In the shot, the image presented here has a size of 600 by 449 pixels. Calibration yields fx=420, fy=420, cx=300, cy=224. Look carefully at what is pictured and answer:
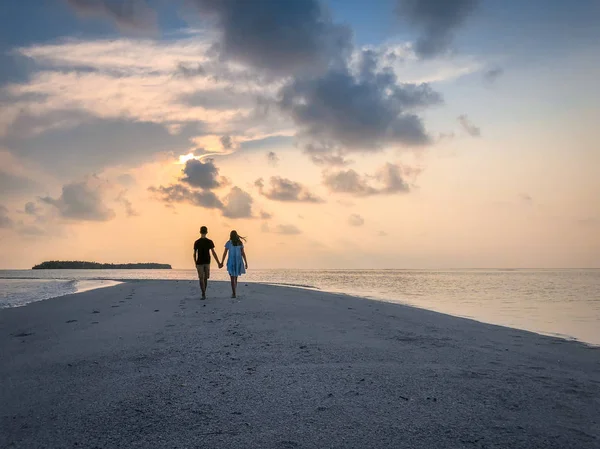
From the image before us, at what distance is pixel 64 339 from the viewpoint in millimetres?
9367

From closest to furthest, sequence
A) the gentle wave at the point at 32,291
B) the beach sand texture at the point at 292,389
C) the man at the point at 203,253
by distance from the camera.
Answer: the beach sand texture at the point at 292,389
the man at the point at 203,253
the gentle wave at the point at 32,291

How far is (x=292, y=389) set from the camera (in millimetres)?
5559

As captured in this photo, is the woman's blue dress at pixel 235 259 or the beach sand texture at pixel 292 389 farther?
the woman's blue dress at pixel 235 259

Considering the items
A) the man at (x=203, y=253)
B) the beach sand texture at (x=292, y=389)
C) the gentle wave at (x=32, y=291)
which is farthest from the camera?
the gentle wave at (x=32, y=291)

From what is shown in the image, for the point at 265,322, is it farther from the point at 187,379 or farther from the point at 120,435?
the point at 120,435

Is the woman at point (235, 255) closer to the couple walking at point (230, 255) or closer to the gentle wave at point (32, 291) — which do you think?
the couple walking at point (230, 255)

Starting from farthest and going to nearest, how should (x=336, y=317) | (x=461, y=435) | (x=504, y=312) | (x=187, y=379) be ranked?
(x=504, y=312), (x=336, y=317), (x=187, y=379), (x=461, y=435)

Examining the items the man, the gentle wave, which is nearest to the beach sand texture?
the man

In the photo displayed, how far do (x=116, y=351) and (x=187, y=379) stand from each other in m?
2.61

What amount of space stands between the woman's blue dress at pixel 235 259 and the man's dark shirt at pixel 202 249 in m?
0.85

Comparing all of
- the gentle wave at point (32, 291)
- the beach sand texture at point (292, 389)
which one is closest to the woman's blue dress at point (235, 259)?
the beach sand texture at point (292, 389)

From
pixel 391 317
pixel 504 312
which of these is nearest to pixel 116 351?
pixel 391 317

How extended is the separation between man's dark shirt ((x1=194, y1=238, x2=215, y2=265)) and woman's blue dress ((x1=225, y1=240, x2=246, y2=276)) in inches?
33.5

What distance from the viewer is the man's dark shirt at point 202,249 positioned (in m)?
18.8
